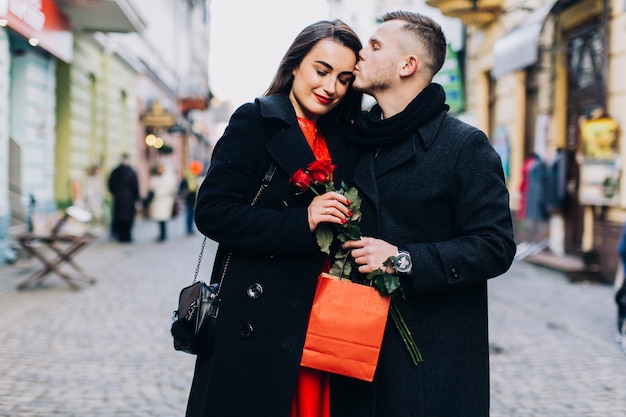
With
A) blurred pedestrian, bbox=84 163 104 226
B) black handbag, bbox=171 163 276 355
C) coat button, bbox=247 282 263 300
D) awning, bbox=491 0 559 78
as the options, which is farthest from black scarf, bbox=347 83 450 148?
blurred pedestrian, bbox=84 163 104 226

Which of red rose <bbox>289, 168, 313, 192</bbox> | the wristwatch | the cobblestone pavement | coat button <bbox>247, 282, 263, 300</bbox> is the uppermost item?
red rose <bbox>289, 168, 313, 192</bbox>

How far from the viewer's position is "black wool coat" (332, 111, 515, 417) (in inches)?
80.7

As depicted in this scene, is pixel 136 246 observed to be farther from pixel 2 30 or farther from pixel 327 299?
pixel 327 299

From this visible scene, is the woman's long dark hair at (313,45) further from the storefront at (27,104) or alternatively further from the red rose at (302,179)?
the storefront at (27,104)

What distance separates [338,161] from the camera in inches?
91.1

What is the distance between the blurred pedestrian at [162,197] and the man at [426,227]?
14092 mm

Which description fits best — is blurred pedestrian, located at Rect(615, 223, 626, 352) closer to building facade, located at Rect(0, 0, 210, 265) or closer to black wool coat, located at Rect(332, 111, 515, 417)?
black wool coat, located at Rect(332, 111, 515, 417)

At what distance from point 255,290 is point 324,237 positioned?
27 centimetres

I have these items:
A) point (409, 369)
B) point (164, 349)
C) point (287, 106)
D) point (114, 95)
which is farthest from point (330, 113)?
point (114, 95)

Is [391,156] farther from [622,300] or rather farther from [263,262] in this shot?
[622,300]

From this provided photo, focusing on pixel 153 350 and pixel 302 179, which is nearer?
pixel 302 179

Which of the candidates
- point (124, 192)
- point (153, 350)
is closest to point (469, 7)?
point (124, 192)

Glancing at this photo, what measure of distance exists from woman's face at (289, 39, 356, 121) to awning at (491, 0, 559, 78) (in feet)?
31.7

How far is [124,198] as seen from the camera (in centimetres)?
1491
